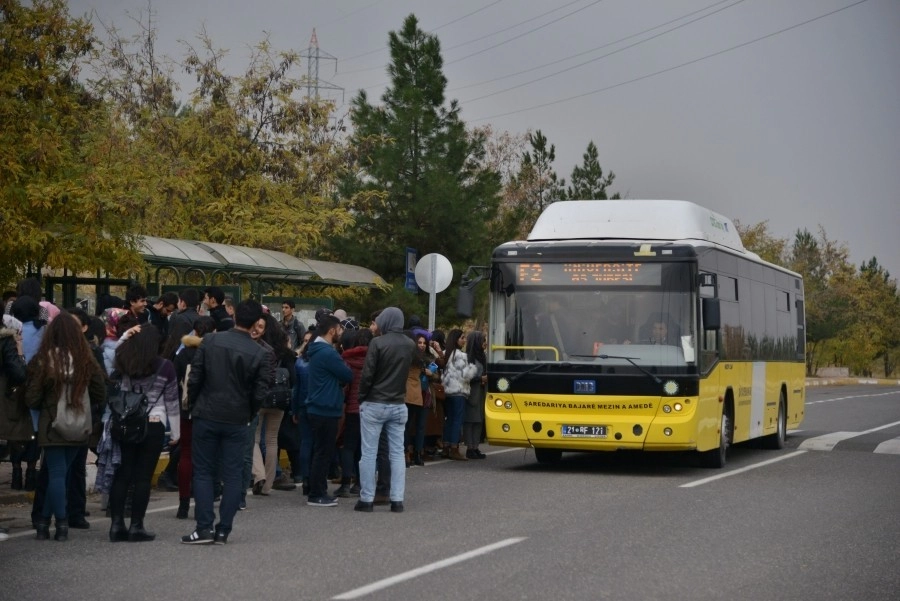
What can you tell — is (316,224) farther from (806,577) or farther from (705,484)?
(806,577)

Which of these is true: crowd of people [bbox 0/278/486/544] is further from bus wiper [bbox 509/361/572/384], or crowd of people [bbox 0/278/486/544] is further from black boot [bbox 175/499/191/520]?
bus wiper [bbox 509/361/572/384]

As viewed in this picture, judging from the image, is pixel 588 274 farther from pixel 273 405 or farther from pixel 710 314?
pixel 273 405

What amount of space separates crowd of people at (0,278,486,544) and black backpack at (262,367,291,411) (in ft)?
0.04

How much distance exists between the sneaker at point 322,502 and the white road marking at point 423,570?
2.92 m

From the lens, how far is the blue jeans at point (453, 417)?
1900 centimetres

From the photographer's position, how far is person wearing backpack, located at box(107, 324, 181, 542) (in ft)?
34.8

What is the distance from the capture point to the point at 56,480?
10555 millimetres

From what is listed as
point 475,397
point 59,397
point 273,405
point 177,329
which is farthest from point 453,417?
point 59,397

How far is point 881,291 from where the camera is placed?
92938mm

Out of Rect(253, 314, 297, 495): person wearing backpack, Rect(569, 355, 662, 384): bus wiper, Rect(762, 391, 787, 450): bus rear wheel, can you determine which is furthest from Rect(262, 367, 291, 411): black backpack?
Rect(762, 391, 787, 450): bus rear wheel

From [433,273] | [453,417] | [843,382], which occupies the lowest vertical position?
[453,417]

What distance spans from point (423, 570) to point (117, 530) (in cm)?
263

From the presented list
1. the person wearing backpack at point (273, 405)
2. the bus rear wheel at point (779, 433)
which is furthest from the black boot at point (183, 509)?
the bus rear wheel at point (779, 433)

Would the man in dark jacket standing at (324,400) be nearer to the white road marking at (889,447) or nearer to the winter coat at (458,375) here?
the winter coat at (458,375)
